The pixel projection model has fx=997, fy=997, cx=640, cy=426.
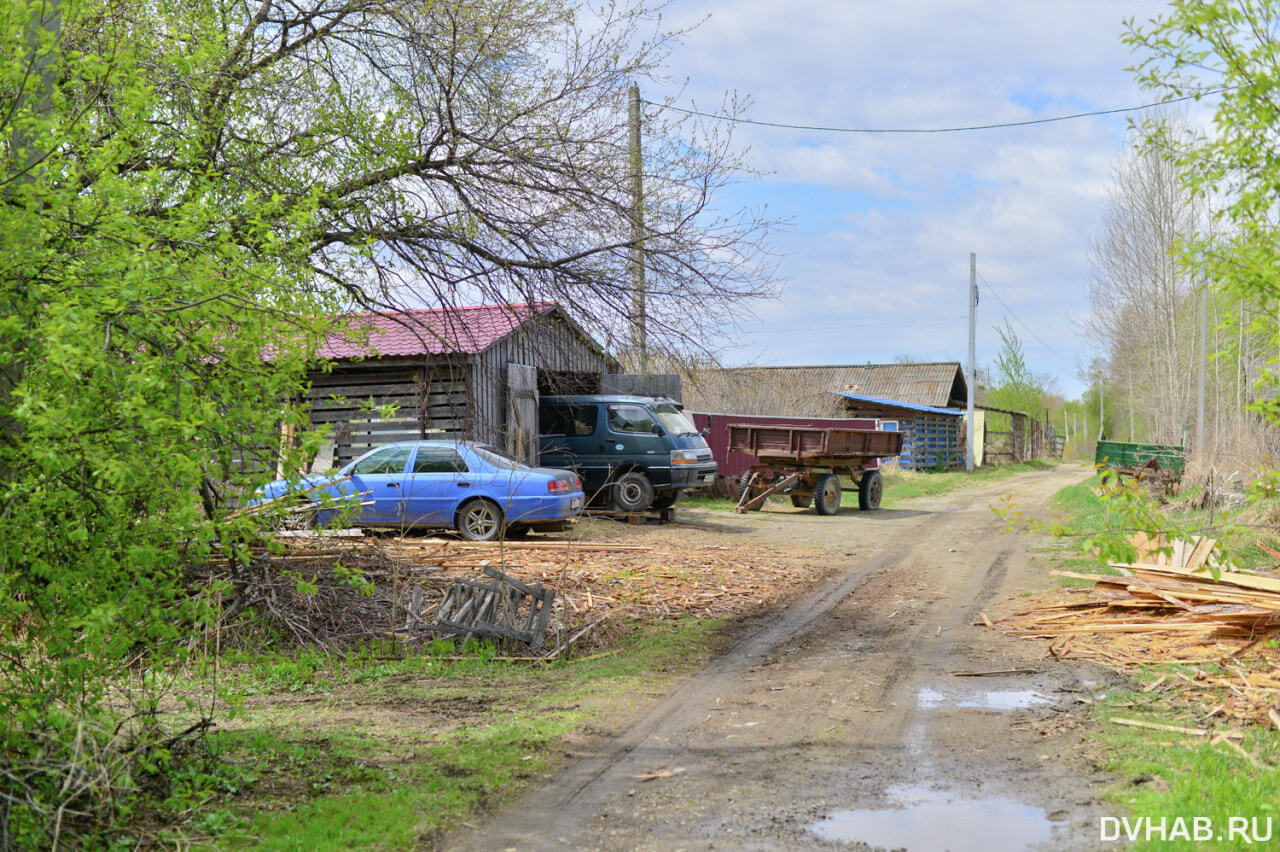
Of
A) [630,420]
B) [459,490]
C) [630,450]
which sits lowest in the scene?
[459,490]

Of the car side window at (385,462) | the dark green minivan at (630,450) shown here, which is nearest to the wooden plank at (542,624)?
the car side window at (385,462)

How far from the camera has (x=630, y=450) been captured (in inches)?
738

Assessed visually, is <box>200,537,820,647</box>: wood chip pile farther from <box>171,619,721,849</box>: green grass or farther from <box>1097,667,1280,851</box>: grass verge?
<box>1097,667,1280,851</box>: grass verge

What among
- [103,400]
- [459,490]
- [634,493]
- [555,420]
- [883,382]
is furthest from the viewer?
[883,382]

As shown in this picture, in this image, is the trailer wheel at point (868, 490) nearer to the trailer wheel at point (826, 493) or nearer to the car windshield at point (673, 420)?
the trailer wheel at point (826, 493)

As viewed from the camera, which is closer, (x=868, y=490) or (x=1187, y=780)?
(x=1187, y=780)

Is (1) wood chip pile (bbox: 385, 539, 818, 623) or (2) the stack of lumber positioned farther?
(1) wood chip pile (bbox: 385, 539, 818, 623)

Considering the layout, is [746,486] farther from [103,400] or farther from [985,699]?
[103,400]

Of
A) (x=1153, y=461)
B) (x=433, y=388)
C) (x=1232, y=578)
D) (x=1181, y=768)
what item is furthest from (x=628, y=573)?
(x=1153, y=461)

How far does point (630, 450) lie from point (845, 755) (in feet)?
43.2

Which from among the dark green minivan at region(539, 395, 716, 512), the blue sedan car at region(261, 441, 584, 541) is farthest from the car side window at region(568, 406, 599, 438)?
the blue sedan car at region(261, 441, 584, 541)

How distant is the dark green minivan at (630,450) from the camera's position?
1859cm

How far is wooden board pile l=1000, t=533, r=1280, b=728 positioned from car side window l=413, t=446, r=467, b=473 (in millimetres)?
8207

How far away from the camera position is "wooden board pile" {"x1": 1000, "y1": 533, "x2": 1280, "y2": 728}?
6.87 m
